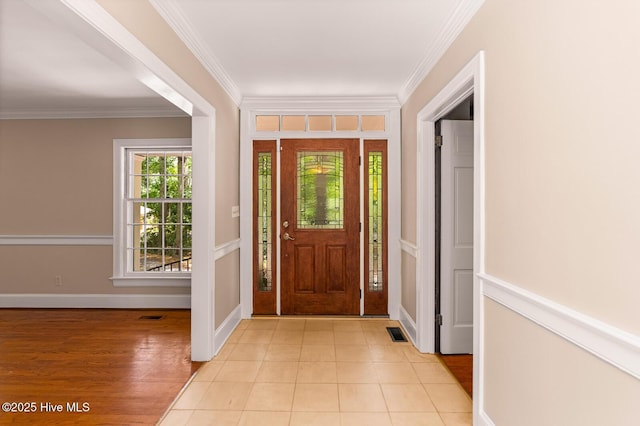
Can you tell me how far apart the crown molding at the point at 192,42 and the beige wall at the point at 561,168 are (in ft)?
5.92

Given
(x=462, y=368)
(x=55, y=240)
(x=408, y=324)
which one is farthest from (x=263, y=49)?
(x=55, y=240)

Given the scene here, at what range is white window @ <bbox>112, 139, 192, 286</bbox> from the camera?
481 centimetres

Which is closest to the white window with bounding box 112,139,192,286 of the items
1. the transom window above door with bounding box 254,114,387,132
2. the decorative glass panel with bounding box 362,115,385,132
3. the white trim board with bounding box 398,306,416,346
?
the transom window above door with bounding box 254,114,387,132

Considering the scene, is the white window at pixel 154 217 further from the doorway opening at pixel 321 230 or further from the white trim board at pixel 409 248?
the white trim board at pixel 409 248

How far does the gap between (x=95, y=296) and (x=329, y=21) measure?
13.9 feet

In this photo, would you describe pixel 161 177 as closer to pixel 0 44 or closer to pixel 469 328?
pixel 0 44

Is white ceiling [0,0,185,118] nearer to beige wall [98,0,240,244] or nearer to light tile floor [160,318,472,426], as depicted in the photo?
beige wall [98,0,240,244]

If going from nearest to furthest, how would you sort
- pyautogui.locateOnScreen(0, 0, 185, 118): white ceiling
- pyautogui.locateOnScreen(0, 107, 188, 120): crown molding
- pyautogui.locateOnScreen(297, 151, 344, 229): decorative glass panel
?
pyautogui.locateOnScreen(0, 0, 185, 118): white ceiling < pyautogui.locateOnScreen(297, 151, 344, 229): decorative glass panel < pyautogui.locateOnScreen(0, 107, 188, 120): crown molding

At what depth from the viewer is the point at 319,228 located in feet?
14.7

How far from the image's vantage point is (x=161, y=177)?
4.94 meters

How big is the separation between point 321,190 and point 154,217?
85.3 inches

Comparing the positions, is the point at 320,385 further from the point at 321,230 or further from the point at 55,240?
the point at 55,240

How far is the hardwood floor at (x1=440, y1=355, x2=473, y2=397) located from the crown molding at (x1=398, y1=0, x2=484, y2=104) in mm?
2371

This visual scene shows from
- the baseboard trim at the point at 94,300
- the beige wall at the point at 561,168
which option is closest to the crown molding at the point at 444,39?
the beige wall at the point at 561,168
